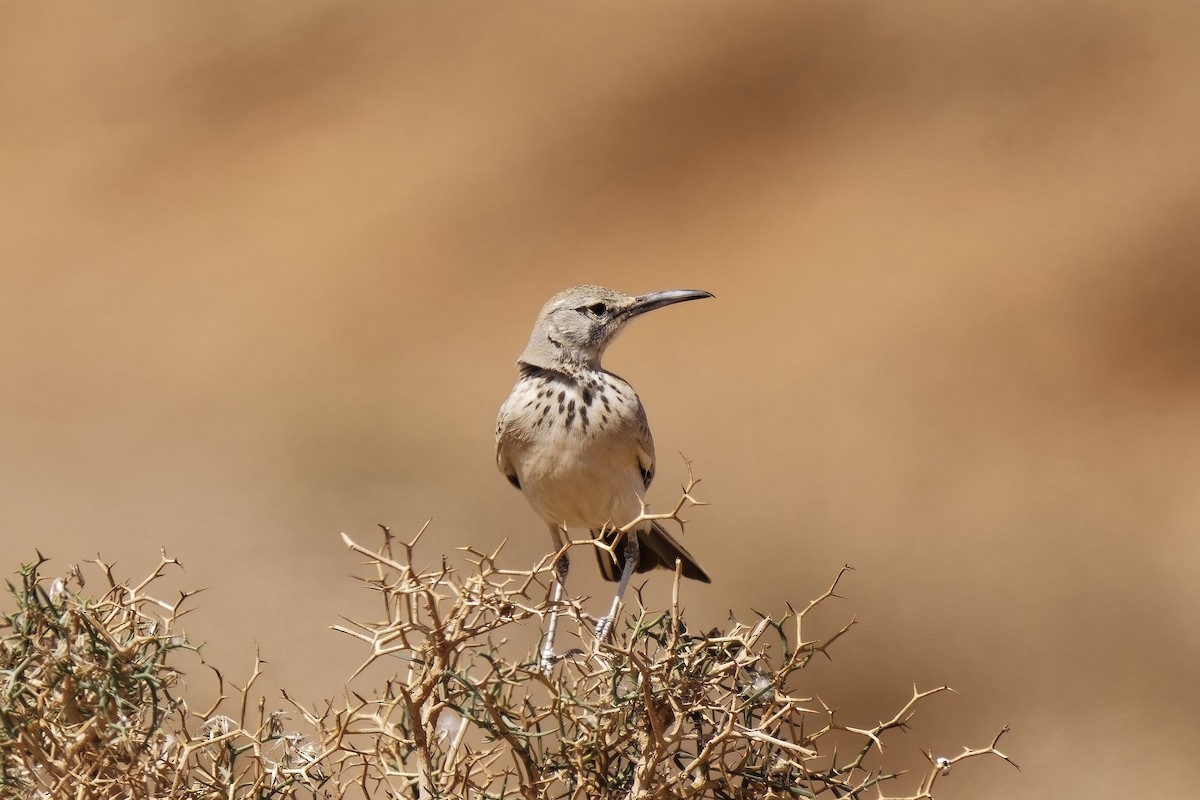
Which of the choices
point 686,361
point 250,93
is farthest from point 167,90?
point 686,361

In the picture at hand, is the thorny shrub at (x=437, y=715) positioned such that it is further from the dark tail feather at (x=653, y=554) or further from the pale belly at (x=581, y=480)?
the dark tail feather at (x=653, y=554)

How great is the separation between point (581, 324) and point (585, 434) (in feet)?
1.71

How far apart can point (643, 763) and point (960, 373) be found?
8249 mm

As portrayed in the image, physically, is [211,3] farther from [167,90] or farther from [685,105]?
[685,105]

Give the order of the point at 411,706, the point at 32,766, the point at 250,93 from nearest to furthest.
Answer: the point at 411,706
the point at 32,766
the point at 250,93

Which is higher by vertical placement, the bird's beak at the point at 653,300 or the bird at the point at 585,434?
the bird's beak at the point at 653,300

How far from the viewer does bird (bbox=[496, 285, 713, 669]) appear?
429cm

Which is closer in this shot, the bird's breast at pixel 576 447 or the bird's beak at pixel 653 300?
the bird's breast at pixel 576 447

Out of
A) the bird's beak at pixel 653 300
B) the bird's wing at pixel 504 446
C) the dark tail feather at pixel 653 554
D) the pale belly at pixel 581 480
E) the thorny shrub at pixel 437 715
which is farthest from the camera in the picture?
the bird's beak at pixel 653 300

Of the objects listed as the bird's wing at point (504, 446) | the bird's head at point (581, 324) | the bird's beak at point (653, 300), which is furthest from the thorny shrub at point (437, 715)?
the bird's beak at point (653, 300)

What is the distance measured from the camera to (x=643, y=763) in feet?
6.56

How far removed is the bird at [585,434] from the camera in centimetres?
429

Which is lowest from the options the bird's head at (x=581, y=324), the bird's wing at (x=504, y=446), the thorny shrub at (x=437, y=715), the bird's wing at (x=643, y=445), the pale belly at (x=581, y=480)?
the thorny shrub at (x=437, y=715)

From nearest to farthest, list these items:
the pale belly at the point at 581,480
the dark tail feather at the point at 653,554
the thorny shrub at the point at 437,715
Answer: the thorny shrub at the point at 437,715, the pale belly at the point at 581,480, the dark tail feather at the point at 653,554
